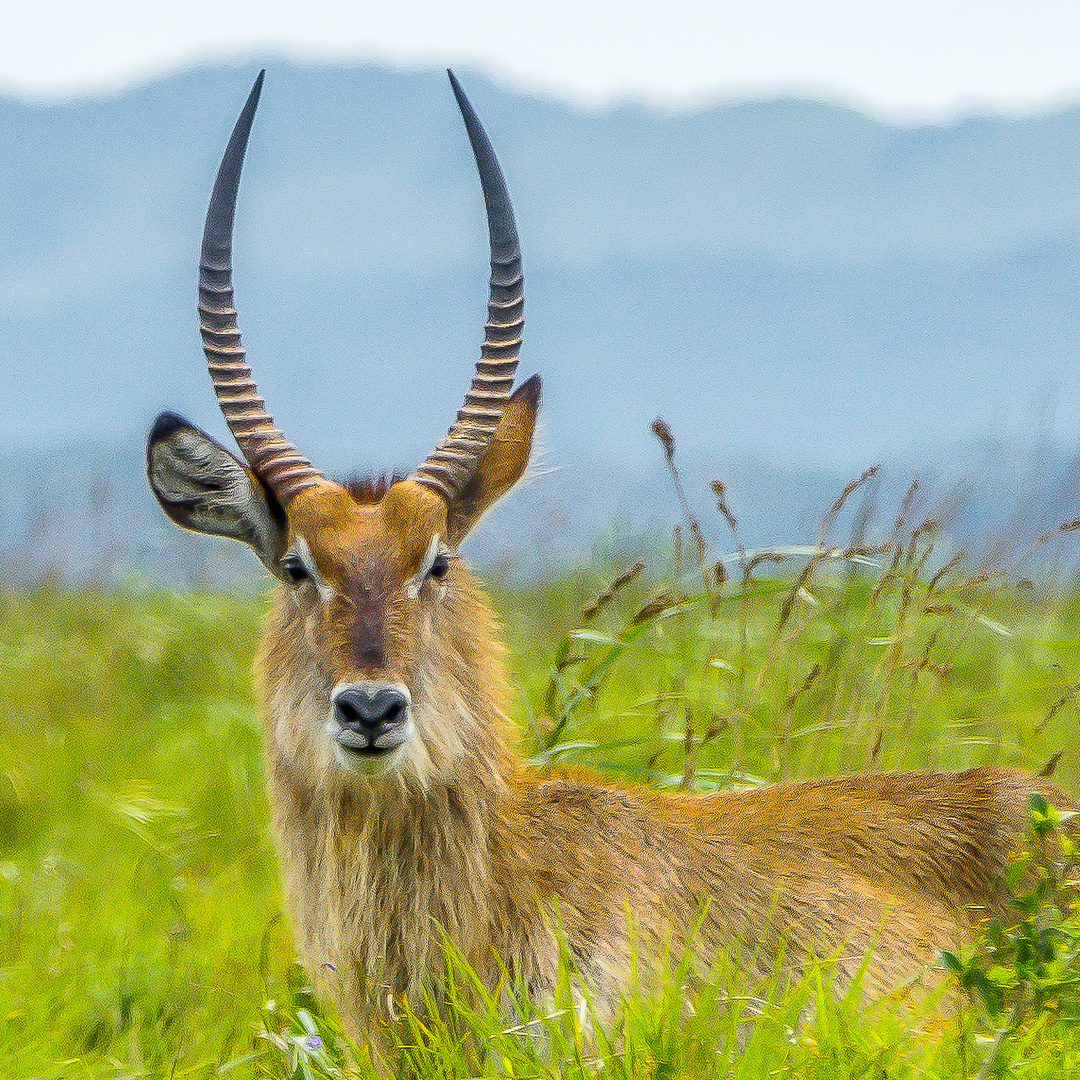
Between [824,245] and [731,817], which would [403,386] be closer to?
[824,245]

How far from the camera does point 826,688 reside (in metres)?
5.55

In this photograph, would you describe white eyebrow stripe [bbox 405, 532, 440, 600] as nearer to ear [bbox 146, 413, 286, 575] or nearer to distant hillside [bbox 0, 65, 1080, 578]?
ear [bbox 146, 413, 286, 575]

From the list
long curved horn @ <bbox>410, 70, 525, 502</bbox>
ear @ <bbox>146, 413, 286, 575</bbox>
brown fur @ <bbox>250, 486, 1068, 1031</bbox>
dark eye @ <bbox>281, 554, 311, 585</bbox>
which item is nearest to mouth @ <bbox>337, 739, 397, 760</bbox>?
brown fur @ <bbox>250, 486, 1068, 1031</bbox>

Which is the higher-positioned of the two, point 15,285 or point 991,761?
point 991,761

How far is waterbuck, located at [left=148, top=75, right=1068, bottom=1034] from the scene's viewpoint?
365 centimetres

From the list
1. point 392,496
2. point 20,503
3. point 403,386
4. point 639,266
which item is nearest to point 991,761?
point 392,496

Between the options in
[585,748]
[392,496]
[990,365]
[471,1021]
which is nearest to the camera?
[471,1021]

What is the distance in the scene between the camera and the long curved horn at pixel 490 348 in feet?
13.2

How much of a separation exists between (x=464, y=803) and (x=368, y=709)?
473 mm

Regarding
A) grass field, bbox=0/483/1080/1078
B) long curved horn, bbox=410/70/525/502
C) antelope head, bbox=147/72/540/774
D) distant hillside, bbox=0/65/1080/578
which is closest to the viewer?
grass field, bbox=0/483/1080/1078

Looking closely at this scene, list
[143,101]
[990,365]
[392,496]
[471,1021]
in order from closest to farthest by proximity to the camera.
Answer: [471,1021] → [392,496] → [990,365] → [143,101]

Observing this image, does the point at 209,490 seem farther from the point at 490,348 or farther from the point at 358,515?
the point at 490,348

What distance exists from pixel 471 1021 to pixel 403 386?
12168 centimetres

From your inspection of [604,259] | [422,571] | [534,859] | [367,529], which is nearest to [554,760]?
[534,859]
